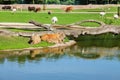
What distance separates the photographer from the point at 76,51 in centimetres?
3644

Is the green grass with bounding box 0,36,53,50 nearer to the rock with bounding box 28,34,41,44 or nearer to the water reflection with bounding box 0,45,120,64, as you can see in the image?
the rock with bounding box 28,34,41,44

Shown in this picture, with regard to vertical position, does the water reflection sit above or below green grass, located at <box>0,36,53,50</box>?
below

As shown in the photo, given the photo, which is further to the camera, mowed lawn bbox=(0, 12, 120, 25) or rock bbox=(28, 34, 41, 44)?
mowed lawn bbox=(0, 12, 120, 25)

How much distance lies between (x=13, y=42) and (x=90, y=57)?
6527mm

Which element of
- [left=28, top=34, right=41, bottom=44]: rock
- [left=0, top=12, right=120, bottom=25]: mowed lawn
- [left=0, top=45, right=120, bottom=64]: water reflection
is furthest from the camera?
[left=0, top=12, right=120, bottom=25]: mowed lawn

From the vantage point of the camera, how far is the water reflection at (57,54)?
3206 cm

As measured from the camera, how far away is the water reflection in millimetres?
32062

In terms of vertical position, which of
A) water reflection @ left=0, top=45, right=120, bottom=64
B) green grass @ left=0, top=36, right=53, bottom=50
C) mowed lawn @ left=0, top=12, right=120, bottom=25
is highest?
green grass @ left=0, top=36, right=53, bottom=50

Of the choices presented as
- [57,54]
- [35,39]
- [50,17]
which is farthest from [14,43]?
[50,17]

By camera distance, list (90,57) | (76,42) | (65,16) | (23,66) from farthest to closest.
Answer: (65,16), (76,42), (90,57), (23,66)

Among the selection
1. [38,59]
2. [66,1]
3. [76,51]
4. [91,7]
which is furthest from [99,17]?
[66,1]

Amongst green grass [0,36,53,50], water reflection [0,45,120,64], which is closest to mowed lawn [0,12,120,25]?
green grass [0,36,53,50]

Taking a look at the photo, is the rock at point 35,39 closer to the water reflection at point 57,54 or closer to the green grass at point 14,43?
the green grass at point 14,43

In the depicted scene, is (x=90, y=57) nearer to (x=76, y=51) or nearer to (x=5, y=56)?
(x=76, y=51)
